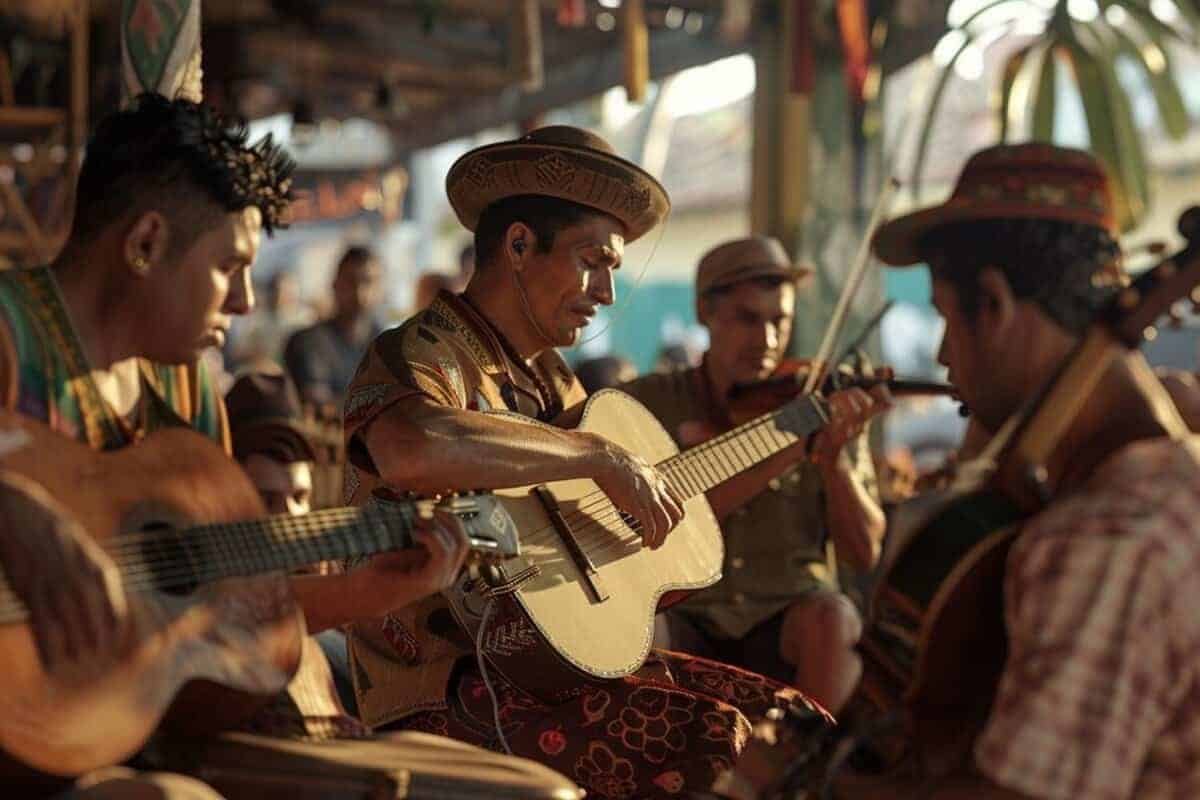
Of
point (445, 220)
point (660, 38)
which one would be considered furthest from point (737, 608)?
point (445, 220)

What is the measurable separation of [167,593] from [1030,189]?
147 cm

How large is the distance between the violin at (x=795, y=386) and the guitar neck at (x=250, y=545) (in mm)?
1992

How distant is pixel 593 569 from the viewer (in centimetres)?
353

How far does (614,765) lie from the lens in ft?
11.2

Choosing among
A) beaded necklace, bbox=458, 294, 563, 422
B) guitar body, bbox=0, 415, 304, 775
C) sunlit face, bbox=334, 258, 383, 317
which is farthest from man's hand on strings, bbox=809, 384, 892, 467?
sunlit face, bbox=334, 258, 383, 317

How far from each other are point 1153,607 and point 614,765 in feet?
5.18

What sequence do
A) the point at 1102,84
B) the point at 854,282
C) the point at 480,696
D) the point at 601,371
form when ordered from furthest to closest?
the point at 601,371 → the point at 1102,84 → the point at 854,282 → the point at 480,696

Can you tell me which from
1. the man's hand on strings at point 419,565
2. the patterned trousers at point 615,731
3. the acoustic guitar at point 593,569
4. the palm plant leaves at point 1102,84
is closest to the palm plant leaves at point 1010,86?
the palm plant leaves at point 1102,84

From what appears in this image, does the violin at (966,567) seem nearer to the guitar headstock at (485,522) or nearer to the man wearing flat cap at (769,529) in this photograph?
the guitar headstock at (485,522)

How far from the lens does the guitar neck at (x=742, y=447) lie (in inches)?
158

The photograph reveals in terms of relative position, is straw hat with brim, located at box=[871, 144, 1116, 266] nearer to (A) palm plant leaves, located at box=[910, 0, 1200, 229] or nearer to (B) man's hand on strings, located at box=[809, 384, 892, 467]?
(B) man's hand on strings, located at box=[809, 384, 892, 467]

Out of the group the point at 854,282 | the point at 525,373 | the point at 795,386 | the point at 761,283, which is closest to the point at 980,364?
the point at 525,373

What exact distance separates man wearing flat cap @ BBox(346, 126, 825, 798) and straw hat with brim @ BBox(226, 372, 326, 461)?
A: 2.58 ft

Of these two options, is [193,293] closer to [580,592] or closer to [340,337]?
[580,592]
